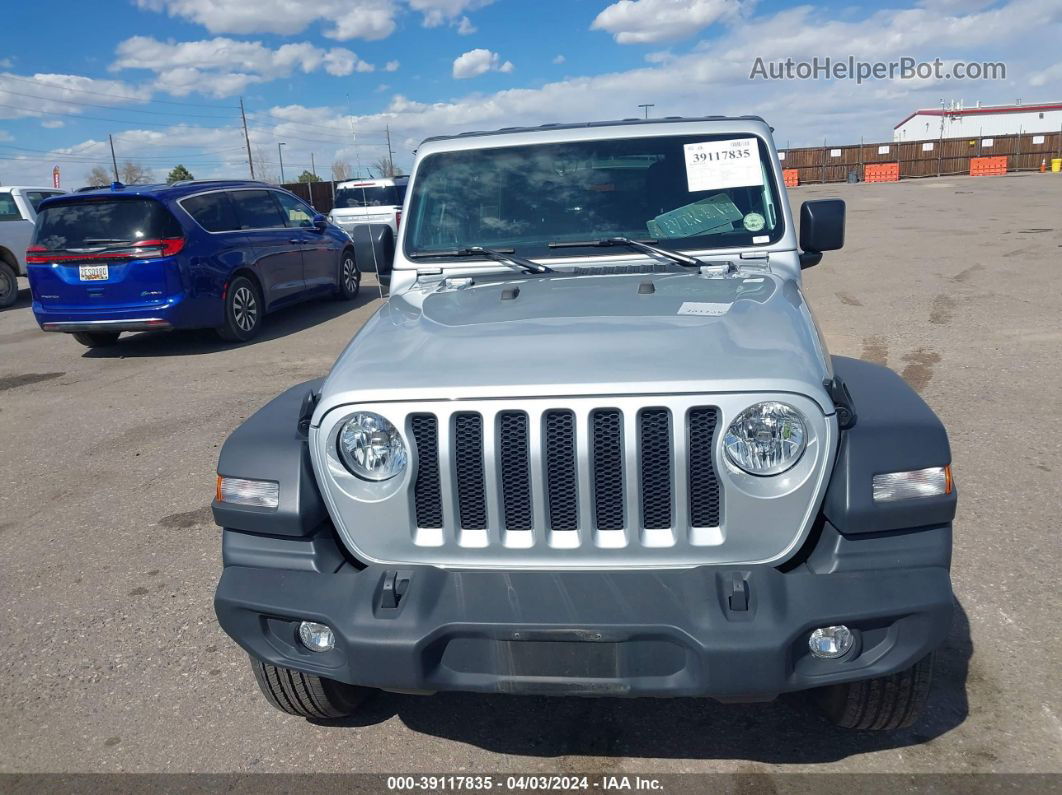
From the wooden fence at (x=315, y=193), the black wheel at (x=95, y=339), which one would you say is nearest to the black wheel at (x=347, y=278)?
the black wheel at (x=95, y=339)

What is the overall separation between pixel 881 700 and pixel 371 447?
1.65 m

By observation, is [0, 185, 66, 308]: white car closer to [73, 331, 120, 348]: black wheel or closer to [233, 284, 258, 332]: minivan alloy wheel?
[73, 331, 120, 348]: black wheel

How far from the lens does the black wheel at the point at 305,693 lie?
273 cm

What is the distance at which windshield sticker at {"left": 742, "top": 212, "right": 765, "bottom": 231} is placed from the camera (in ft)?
12.1

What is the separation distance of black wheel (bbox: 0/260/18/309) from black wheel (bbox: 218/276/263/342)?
639 cm

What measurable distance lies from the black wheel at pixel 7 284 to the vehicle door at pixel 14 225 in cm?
24

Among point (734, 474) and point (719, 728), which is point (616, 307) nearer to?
point (734, 474)

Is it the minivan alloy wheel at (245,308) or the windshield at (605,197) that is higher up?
the windshield at (605,197)

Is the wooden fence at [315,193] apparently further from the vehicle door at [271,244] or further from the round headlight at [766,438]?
the round headlight at [766,438]

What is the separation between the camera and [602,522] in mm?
2352

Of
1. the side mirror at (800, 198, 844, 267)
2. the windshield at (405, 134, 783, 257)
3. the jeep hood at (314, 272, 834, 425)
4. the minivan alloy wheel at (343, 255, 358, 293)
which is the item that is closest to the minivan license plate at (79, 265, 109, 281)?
the minivan alloy wheel at (343, 255, 358, 293)

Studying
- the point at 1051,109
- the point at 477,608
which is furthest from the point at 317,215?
the point at 1051,109

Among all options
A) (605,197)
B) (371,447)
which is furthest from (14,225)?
(371,447)

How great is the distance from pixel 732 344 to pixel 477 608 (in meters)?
1.02
